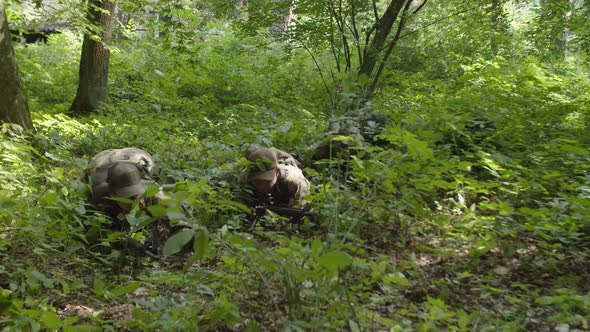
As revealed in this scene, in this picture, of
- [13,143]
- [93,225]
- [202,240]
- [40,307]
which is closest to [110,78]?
[13,143]

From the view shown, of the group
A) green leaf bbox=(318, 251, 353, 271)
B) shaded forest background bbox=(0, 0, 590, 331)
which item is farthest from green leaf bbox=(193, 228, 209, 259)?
green leaf bbox=(318, 251, 353, 271)

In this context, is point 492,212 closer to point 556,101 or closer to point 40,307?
point 556,101

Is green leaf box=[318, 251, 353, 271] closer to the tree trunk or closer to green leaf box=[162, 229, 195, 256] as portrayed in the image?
green leaf box=[162, 229, 195, 256]

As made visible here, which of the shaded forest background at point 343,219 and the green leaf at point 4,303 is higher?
the shaded forest background at point 343,219

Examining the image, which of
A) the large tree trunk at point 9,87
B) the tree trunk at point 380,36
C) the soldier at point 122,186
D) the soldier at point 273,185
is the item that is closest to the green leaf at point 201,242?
the soldier at point 122,186

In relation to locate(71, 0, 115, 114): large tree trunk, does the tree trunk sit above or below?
above

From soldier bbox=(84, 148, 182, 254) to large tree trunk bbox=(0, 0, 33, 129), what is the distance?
2.08 metres

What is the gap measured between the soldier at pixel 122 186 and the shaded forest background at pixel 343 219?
0.15 m

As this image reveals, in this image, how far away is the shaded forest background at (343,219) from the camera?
2.35 meters

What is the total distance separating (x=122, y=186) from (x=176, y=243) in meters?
2.05

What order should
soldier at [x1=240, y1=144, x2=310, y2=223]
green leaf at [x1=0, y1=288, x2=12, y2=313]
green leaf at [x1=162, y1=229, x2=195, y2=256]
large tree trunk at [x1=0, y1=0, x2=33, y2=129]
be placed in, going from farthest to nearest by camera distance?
1. large tree trunk at [x1=0, y1=0, x2=33, y2=129]
2. soldier at [x1=240, y1=144, x2=310, y2=223]
3. green leaf at [x1=0, y1=288, x2=12, y2=313]
4. green leaf at [x1=162, y1=229, x2=195, y2=256]

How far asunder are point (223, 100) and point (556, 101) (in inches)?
274

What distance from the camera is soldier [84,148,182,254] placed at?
3.43 metres

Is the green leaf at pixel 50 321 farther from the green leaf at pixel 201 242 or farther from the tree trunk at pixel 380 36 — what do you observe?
the tree trunk at pixel 380 36
